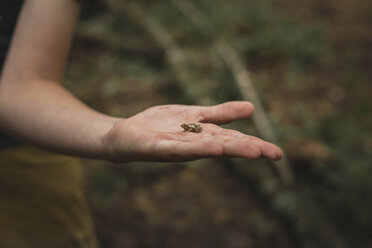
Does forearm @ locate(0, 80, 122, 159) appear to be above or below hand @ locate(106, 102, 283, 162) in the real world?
below

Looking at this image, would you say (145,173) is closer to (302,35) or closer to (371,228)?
(371,228)

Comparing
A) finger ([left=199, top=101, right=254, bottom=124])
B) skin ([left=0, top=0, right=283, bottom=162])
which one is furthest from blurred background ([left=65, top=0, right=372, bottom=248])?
skin ([left=0, top=0, right=283, bottom=162])

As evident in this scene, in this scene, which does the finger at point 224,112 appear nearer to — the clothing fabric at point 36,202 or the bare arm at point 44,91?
the bare arm at point 44,91

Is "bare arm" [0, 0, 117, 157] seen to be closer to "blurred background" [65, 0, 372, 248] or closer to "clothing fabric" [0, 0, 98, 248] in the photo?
"clothing fabric" [0, 0, 98, 248]

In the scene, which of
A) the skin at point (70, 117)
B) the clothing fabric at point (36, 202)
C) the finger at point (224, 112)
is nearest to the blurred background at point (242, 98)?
the clothing fabric at point (36, 202)

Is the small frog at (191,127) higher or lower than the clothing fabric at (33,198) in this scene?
higher

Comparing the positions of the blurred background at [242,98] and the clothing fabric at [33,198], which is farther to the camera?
the blurred background at [242,98]

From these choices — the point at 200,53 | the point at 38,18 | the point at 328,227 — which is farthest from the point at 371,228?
the point at 200,53
